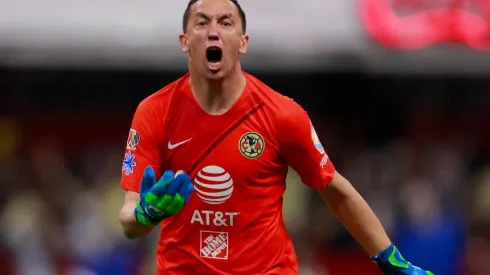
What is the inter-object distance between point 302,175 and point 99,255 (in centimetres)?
495

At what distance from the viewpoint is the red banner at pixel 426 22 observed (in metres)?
9.25

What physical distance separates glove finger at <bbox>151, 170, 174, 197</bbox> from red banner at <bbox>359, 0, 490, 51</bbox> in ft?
17.4

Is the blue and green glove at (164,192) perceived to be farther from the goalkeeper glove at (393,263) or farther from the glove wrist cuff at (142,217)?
the goalkeeper glove at (393,263)

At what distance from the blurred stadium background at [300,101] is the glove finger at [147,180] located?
4.84 meters

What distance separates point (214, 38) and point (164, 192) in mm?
784

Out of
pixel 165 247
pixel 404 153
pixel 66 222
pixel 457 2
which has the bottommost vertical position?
pixel 165 247

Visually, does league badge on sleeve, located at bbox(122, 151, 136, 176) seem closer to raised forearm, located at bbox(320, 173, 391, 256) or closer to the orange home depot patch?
the orange home depot patch

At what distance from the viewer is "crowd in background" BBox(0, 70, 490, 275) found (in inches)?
366

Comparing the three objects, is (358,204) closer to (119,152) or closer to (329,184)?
(329,184)

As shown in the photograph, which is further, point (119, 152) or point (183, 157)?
point (119, 152)

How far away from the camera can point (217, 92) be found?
481 cm

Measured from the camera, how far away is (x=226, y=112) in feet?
15.8

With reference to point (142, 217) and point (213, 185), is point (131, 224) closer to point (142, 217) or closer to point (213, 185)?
point (142, 217)

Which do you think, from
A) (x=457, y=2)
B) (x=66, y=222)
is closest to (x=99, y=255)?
(x=66, y=222)
